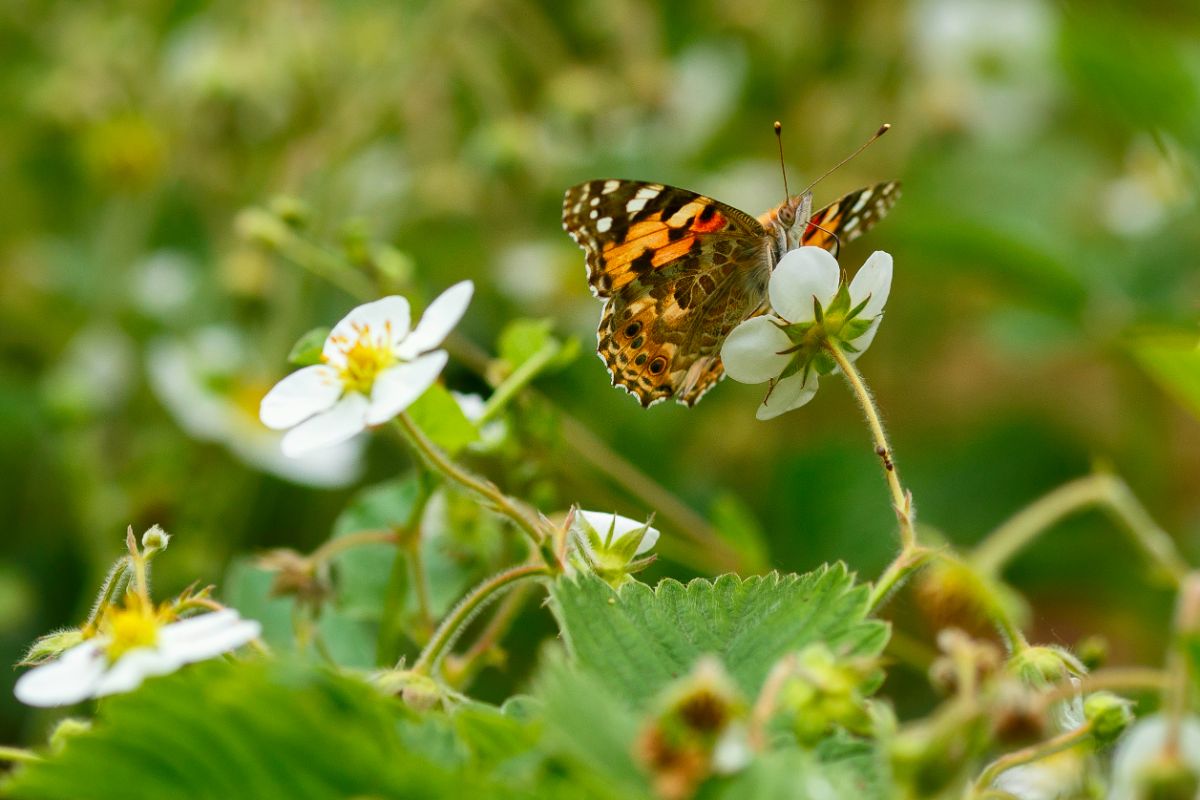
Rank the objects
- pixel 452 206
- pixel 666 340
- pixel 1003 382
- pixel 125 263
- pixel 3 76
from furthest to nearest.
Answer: pixel 1003 382 → pixel 3 76 → pixel 125 263 → pixel 452 206 → pixel 666 340

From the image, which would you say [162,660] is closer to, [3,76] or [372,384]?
[372,384]

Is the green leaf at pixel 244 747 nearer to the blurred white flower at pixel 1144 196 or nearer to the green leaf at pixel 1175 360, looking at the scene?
the green leaf at pixel 1175 360

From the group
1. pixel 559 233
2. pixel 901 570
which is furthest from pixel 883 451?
pixel 559 233

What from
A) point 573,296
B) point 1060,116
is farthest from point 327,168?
point 1060,116

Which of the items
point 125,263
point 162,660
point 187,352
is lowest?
point 162,660

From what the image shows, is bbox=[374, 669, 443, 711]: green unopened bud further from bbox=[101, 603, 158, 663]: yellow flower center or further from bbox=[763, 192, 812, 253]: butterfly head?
bbox=[763, 192, 812, 253]: butterfly head

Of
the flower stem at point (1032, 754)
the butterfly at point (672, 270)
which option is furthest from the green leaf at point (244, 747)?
the butterfly at point (672, 270)

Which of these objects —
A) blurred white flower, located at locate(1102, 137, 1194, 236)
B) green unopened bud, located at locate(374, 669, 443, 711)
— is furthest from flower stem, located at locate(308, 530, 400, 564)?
blurred white flower, located at locate(1102, 137, 1194, 236)
